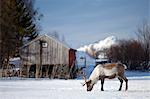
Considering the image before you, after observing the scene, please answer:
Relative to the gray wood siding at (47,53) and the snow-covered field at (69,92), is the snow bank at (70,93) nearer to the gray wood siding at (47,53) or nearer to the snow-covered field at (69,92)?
the snow-covered field at (69,92)

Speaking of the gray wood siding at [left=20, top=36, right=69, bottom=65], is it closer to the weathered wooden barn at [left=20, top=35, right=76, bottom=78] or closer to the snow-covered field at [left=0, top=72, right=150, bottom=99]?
the weathered wooden barn at [left=20, top=35, right=76, bottom=78]

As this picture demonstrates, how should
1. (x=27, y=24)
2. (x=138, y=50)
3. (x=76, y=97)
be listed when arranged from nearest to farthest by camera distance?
(x=76, y=97)
(x=27, y=24)
(x=138, y=50)

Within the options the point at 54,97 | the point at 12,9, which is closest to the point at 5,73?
the point at 12,9

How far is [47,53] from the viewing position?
1302 inches

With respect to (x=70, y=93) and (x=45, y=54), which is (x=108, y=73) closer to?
(x=70, y=93)

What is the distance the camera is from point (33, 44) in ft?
110

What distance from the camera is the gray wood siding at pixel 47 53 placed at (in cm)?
3241

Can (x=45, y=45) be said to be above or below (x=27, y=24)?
below

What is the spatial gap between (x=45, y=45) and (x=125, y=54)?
18.5m

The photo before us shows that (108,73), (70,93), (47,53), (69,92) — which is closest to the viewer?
(70,93)

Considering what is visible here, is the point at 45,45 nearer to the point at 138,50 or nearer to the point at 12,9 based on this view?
the point at 12,9

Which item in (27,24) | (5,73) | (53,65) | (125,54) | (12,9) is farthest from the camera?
(125,54)

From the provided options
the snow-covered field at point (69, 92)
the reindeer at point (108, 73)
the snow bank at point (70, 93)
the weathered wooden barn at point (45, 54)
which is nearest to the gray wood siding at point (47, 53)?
the weathered wooden barn at point (45, 54)

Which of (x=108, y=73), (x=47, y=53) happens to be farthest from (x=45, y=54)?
(x=108, y=73)
